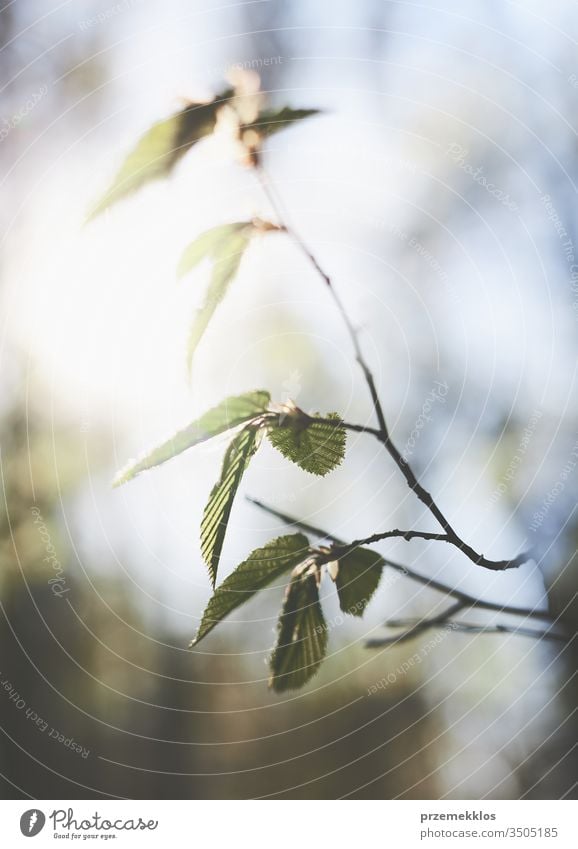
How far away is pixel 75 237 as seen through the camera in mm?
551

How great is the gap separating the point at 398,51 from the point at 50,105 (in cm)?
35

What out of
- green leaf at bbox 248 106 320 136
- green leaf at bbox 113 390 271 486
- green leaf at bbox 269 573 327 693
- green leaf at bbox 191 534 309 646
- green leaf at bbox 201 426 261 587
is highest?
green leaf at bbox 248 106 320 136

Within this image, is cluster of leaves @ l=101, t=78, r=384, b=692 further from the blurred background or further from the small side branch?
the blurred background

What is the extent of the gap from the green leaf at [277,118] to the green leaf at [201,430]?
10cm

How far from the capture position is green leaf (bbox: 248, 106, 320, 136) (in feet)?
0.74

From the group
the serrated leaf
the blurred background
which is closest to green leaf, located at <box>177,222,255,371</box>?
the serrated leaf

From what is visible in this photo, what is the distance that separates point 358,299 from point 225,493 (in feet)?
1.05

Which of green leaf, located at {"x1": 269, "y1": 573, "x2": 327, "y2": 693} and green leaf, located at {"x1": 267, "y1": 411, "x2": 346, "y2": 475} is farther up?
green leaf, located at {"x1": 267, "y1": 411, "x2": 346, "y2": 475}

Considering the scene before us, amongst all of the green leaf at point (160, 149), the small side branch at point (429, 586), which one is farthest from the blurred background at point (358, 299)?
the green leaf at point (160, 149)

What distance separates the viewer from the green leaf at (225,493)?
21 centimetres

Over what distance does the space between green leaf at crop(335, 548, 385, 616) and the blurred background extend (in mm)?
173
